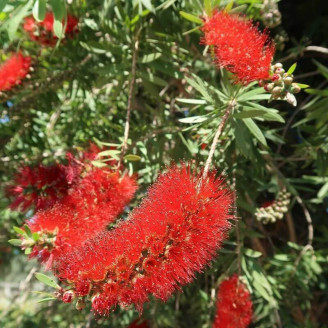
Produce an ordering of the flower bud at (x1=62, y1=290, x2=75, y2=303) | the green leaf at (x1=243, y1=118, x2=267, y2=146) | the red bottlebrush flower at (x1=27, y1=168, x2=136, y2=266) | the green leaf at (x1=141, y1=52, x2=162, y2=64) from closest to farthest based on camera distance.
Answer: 1. the flower bud at (x1=62, y1=290, x2=75, y2=303)
2. the red bottlebrush flower at (x1=27, y1=168, x2=136, y2=266)
3. the green leaf at (x1=243, y1=118, x2=267, y2=146)
4. the green leaf at (x1=141, y1=52, x2=162, y2=64)

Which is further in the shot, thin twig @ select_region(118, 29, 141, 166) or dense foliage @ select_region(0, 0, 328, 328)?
thin twig @ select_region(118, 29, 141, 166)

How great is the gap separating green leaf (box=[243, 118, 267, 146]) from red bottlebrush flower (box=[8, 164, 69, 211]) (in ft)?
2.19

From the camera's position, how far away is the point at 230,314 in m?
1.56

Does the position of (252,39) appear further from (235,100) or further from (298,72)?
(298,72)

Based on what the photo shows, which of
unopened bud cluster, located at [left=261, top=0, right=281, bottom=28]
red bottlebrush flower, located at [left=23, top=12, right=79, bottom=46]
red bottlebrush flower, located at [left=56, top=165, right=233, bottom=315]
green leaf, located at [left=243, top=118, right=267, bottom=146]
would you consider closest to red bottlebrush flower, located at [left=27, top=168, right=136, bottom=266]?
red bottlebrush flower, located at [left=56, top=165, right=233, bottom=315]

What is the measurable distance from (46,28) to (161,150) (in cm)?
74

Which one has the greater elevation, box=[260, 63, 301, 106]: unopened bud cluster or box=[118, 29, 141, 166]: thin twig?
box=[118, 29, 141, 166]: thin twig

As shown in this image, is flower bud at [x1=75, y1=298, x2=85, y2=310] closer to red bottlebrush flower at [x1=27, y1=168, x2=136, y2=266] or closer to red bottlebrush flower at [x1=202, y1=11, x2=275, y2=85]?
red bottlebrush flower at [x1=27, y1=168, x2=136, y2=266]

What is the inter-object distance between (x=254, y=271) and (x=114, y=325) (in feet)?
3.84

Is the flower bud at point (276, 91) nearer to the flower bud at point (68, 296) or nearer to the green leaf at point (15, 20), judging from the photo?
the flower bud at point (68, 296)

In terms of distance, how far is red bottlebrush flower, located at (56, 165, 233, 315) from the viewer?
1.04 meters

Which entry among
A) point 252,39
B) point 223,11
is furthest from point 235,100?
point 223,11

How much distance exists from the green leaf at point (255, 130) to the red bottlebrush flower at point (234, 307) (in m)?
0.53

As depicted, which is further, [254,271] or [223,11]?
[254,271]
